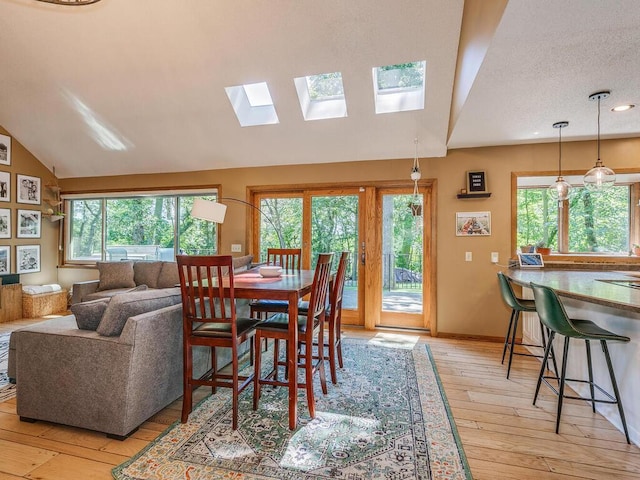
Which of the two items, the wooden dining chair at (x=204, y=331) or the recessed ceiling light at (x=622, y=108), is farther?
the recessed ceiling light at (x=622, y=108)

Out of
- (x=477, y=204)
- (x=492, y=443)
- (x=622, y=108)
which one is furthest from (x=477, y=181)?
(x=492, y=443)

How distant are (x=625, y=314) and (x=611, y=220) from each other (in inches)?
99.9

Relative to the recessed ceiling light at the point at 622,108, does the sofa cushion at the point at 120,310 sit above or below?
below

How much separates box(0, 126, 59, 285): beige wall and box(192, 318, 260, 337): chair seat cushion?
492 cm

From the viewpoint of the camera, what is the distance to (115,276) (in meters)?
4.59

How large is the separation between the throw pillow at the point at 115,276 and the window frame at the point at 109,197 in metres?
0.84

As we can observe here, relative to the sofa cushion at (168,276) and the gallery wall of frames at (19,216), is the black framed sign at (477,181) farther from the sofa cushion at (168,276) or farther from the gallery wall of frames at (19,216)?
the gallery wall of frames at (19,216)

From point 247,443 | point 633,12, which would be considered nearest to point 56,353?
point 247,443

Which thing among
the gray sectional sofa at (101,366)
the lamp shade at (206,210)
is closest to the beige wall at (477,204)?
→ the lamp shade at (206,210)

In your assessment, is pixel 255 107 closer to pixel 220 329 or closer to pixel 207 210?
pixel 207 210

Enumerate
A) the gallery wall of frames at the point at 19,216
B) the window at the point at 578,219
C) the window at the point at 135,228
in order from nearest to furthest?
the window at the point at 578,219
the gallery wall of frames at the point at 19,216
the window at the point at 135,228

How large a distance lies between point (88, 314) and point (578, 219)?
5236mm

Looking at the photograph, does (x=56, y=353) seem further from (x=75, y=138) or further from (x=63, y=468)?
(x=75, y=138)

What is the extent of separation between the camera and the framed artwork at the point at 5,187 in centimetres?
483
